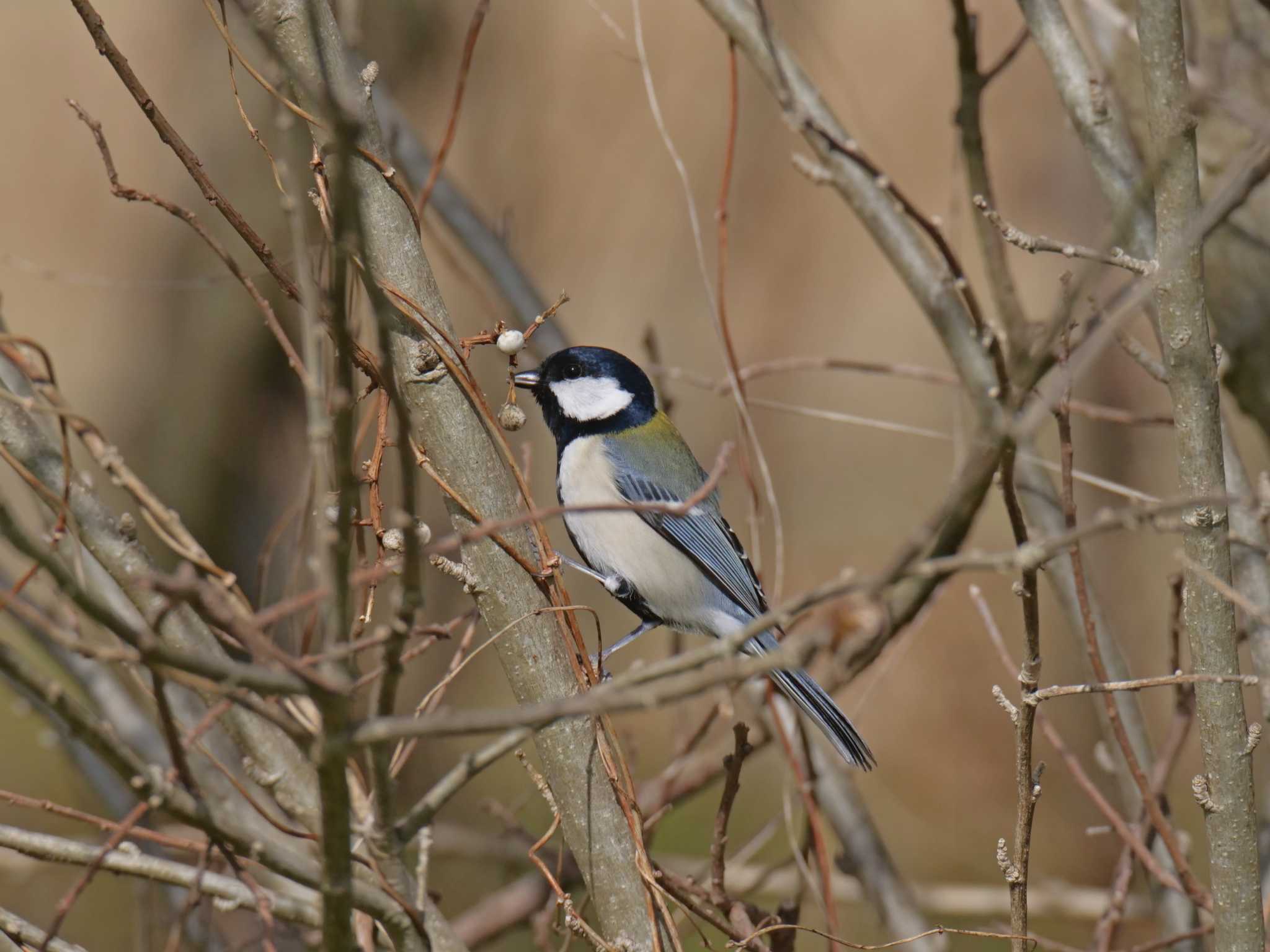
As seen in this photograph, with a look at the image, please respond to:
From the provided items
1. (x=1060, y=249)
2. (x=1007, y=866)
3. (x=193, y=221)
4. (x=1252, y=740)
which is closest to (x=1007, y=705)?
(x=1007, y=866)

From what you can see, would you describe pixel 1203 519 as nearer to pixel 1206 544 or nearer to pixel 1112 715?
pixel 1206 544

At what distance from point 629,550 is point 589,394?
422 millimetres

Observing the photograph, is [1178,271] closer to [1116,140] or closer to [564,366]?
[1116,140]

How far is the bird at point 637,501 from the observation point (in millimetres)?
2812

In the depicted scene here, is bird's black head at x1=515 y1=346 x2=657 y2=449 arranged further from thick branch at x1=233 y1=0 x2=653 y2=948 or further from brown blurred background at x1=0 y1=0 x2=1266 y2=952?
thick branch at x1=233 y1=0 x2=653 y2=948

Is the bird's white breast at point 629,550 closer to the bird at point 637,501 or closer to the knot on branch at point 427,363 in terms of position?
the bird at point 637,501

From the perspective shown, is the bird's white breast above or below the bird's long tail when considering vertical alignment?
above

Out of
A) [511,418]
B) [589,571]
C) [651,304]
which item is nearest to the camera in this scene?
[511,418]

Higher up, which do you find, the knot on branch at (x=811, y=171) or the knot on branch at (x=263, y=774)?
the knot on branch at (x=811, y=171)

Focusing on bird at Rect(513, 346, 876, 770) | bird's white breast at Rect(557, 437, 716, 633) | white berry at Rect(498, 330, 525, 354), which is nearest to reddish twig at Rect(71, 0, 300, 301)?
white berry at Rect(498, 330, 525, 354)

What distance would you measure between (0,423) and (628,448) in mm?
1632

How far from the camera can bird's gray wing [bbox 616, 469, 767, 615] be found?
2.90 metres

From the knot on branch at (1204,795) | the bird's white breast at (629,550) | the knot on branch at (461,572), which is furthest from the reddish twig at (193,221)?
the bird's white breast at (629,550)

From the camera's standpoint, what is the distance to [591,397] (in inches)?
117
